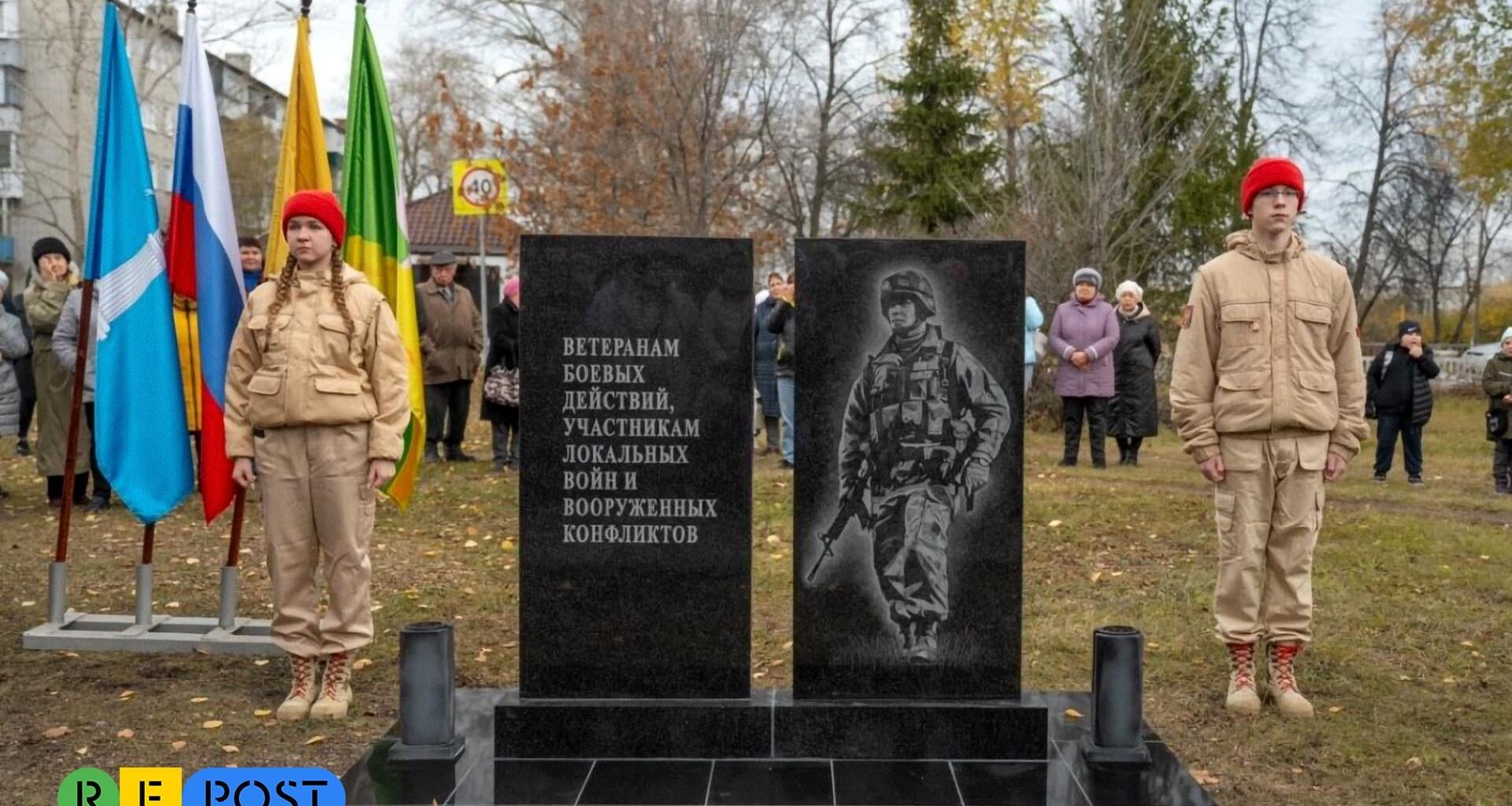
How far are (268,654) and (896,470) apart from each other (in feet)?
11.0

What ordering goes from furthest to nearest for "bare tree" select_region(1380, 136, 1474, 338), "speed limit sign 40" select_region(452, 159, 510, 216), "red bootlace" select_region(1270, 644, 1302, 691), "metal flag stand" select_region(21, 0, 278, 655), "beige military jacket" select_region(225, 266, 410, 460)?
"bare tree" select_region(1380, 136, 1474, 338) < "speed limit sign 40" select_region(452, 159, 510, 216) < "metal flag stand" select_region(21, 0, 278, 655) < "red bootlace" select_region(1270, 644, 1302, 691) < "beige military jacket" select_region(225, 266, 410, 460)

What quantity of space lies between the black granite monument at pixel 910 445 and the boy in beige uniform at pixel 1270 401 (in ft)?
3.13

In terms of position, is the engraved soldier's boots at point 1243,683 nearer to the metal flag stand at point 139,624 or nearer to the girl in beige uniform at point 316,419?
the girl in beige uniform at point 316,419

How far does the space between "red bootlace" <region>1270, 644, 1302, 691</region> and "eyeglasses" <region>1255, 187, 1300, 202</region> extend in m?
1.83

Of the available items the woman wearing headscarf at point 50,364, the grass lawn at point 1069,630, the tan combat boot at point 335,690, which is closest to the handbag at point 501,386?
the grass lawn at point 1069,630

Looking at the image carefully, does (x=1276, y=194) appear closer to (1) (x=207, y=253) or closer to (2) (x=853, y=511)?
(2) (x=853, y=511)

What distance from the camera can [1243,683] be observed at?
19.1 feet

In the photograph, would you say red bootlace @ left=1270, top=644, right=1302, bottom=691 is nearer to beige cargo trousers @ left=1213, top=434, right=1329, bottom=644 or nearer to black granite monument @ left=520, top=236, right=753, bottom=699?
beige cargo trousers @ left=1213, top=434, right=1329, bottom=644

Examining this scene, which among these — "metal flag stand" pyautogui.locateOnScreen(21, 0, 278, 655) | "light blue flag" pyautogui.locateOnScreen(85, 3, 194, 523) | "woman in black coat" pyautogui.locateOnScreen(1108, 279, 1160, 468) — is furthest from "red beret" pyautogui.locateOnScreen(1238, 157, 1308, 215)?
"woman in black coat" pyautogui.locateOnScreen(1108, 279, 1160, 468)

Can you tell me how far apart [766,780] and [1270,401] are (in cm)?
247

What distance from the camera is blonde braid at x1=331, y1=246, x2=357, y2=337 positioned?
5488 millimetres

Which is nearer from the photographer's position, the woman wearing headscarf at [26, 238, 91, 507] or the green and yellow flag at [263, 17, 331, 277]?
the green and yellow flag at [263, 17, 331, 277]

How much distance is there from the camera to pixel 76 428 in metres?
6.75

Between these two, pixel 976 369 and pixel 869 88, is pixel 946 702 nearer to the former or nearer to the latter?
pixel 976 369
